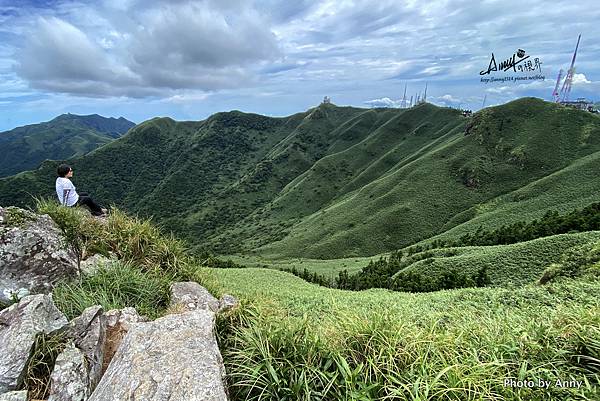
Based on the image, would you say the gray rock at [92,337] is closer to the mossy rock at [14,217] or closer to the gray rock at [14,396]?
the gray rock at [14,396]

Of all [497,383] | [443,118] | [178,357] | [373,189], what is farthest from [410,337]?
[443,118]

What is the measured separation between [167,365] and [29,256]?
521 cm

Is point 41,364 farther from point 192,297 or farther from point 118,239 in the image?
point 118,239

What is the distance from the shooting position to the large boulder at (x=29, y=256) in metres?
6.55

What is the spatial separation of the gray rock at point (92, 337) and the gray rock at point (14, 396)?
675 mm

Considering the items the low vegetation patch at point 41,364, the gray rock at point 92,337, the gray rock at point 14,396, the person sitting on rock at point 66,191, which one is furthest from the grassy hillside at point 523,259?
the gray rock at point 14,396

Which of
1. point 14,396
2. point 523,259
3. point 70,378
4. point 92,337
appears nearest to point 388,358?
point 70,378

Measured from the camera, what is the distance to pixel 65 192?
33.0ft

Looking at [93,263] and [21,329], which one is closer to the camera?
[21,329]

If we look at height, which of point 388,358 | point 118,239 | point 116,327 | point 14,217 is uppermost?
point 14,217

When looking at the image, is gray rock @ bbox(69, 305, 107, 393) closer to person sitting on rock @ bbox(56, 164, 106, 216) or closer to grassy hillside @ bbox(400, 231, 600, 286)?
person sitting on rock @ bbox(56, 164, 106, 216)

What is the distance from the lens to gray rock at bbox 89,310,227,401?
11.6ft

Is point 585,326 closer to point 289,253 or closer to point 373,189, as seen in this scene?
point 289,253

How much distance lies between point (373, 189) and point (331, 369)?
10988 centimetres
